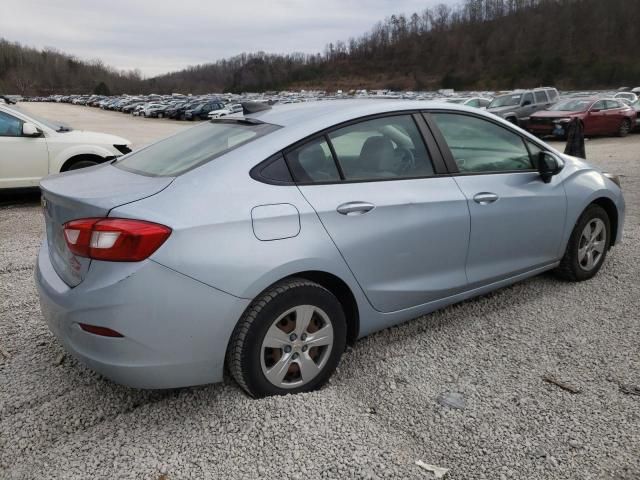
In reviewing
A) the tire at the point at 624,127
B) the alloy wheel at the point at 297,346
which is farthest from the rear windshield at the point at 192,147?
the tire at the point at 624,127

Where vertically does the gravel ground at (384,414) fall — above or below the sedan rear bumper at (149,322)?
below

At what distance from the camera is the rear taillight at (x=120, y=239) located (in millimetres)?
2266

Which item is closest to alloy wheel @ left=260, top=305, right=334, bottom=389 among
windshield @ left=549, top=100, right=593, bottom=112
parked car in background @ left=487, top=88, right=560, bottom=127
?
windshield @ left=549, top=100, right=593, bottom=112

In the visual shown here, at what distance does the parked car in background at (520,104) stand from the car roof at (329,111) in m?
18.8

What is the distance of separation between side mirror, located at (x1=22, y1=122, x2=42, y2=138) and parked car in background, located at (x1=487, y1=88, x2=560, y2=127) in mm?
17223

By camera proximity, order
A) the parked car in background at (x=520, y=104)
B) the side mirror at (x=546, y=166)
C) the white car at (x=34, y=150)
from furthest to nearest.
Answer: the parked car in background at (x=520, y=104) → the white car at (x=34, y=150) → the side mirror at (x=546, y=166)

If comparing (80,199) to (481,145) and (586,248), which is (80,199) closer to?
(481,145)

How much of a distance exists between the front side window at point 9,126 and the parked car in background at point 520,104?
17404mm

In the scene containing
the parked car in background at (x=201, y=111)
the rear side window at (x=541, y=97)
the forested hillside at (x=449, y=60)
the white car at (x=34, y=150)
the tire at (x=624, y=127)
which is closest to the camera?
the white car at (x=34, y=150)

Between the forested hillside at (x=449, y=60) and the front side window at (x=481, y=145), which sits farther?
the forested hillside at (x=449, y=60)

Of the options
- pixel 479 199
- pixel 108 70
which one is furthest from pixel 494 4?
pixel 479 199

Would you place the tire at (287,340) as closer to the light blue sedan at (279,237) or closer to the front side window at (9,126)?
the light blue sedan at (279,237)

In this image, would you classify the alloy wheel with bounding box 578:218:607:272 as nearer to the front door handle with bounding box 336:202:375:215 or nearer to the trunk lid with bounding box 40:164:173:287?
the front door handle with bounding box 336:202:375:215

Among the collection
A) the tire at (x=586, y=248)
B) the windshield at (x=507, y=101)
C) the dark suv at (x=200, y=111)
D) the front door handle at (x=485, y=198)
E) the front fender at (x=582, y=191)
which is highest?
the dark suv at (x=200, y=111)
